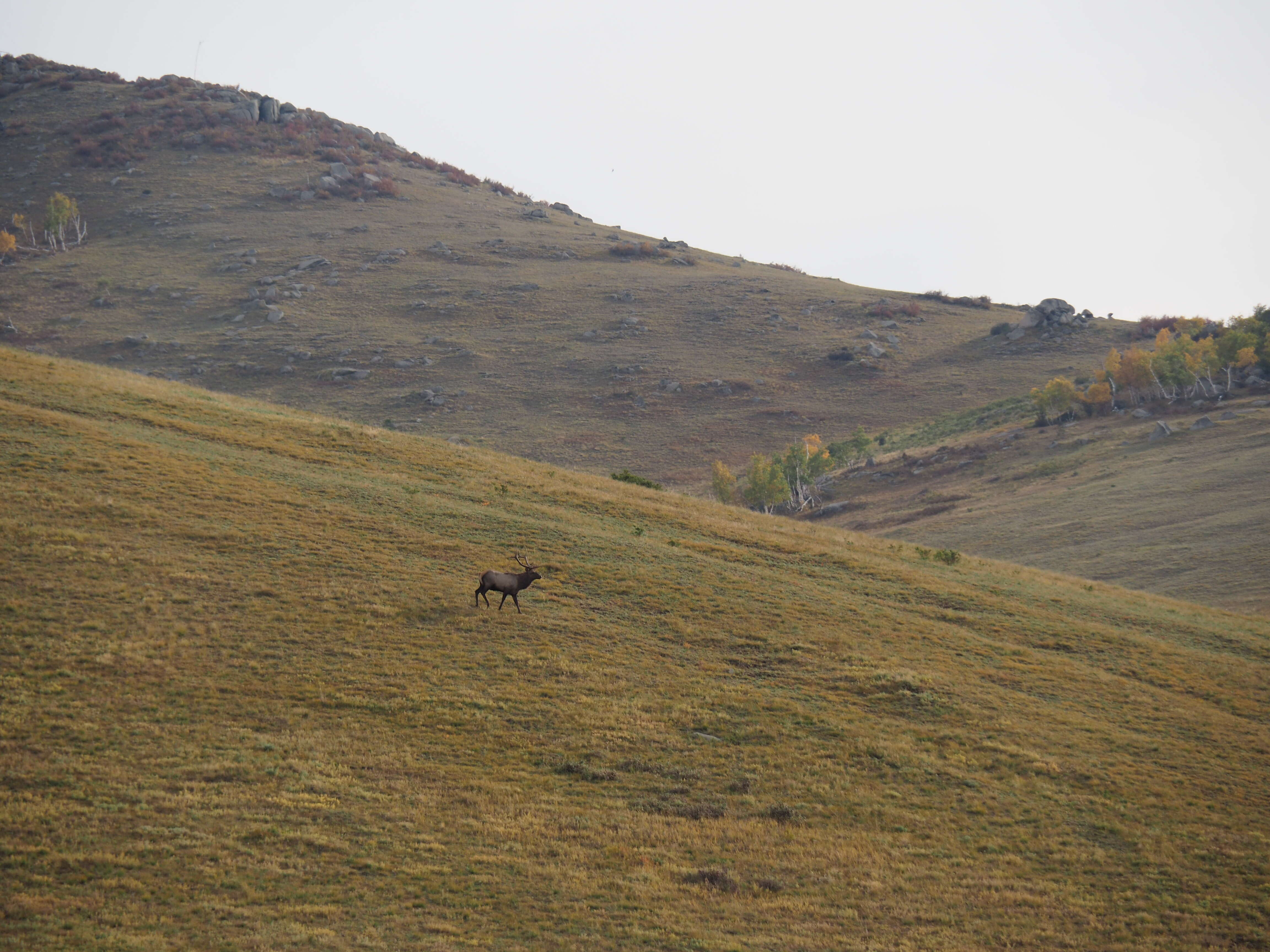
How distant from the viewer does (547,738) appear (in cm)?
1908

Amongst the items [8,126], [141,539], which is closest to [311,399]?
[141,539]

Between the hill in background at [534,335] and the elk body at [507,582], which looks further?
the hill in background at [534,335]

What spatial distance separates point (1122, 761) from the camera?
21.7m

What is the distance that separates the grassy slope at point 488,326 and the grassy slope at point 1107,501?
15071 millimetres

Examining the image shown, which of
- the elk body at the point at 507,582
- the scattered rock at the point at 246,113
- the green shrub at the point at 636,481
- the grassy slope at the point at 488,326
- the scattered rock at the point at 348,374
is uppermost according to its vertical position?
the scattered rock at the point at 246,113

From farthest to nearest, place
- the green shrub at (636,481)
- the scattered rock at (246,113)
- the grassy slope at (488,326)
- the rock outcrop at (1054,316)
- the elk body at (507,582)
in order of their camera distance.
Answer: the scattered rock at (246,113) → the rock outcrop at (1054,316) → the grassy slope at (488,326) → the green shrub at (636,481) → the elk body at (507,582)

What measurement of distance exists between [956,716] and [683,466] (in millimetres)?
61059

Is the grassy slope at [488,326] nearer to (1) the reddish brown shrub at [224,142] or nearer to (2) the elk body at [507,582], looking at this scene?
(1) the reddish brown shrub at [224,142]

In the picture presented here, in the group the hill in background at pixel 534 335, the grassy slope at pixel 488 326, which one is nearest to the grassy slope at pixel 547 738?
the hill in background at pixel 534 335

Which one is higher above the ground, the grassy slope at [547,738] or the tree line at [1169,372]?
the tree line at [1169,372]

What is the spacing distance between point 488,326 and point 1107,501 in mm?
68653

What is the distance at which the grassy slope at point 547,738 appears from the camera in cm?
1390

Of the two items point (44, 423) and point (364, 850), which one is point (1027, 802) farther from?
point (44, 423)

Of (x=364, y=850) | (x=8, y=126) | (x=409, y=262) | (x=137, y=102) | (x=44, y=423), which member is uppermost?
(x=137, y=102)
